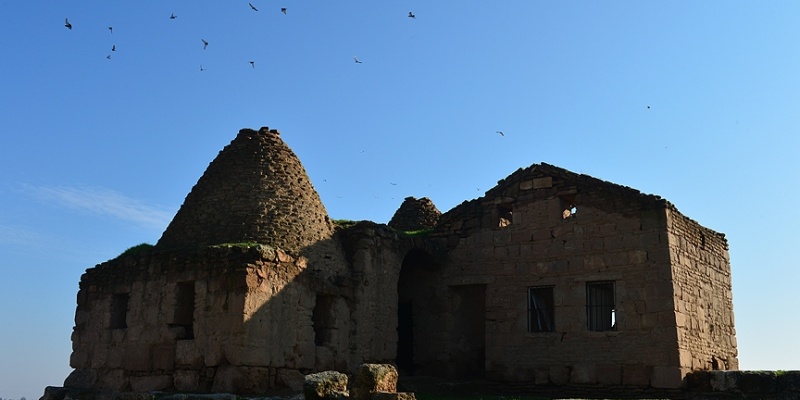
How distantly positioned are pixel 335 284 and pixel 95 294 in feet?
16.0

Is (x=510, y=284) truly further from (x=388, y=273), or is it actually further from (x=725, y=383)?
(x=725, y=383)

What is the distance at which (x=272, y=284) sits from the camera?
13523 mm

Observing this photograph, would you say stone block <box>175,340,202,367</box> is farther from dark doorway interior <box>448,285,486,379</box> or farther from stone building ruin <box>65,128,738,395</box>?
dark doorway interior <box>448,285,486,379</box>

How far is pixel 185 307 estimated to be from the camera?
14.0 m

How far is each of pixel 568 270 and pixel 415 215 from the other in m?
7.56

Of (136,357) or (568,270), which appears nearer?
(136,357)

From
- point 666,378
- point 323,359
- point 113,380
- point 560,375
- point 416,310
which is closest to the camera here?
point 323,359

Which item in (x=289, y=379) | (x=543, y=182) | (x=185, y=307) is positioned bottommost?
(x=289, y=379)

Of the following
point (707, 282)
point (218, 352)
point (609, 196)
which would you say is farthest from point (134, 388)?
point (707, 282)

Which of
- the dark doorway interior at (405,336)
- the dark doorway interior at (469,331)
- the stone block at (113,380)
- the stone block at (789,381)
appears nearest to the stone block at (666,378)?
the stone block at (789,381)

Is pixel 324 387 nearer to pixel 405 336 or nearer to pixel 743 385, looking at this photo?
pixel 743 385

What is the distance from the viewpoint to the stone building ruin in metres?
13.5

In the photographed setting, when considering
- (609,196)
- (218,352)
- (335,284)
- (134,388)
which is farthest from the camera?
(609,196)

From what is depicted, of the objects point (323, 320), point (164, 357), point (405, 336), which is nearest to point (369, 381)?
point (323, 320)
